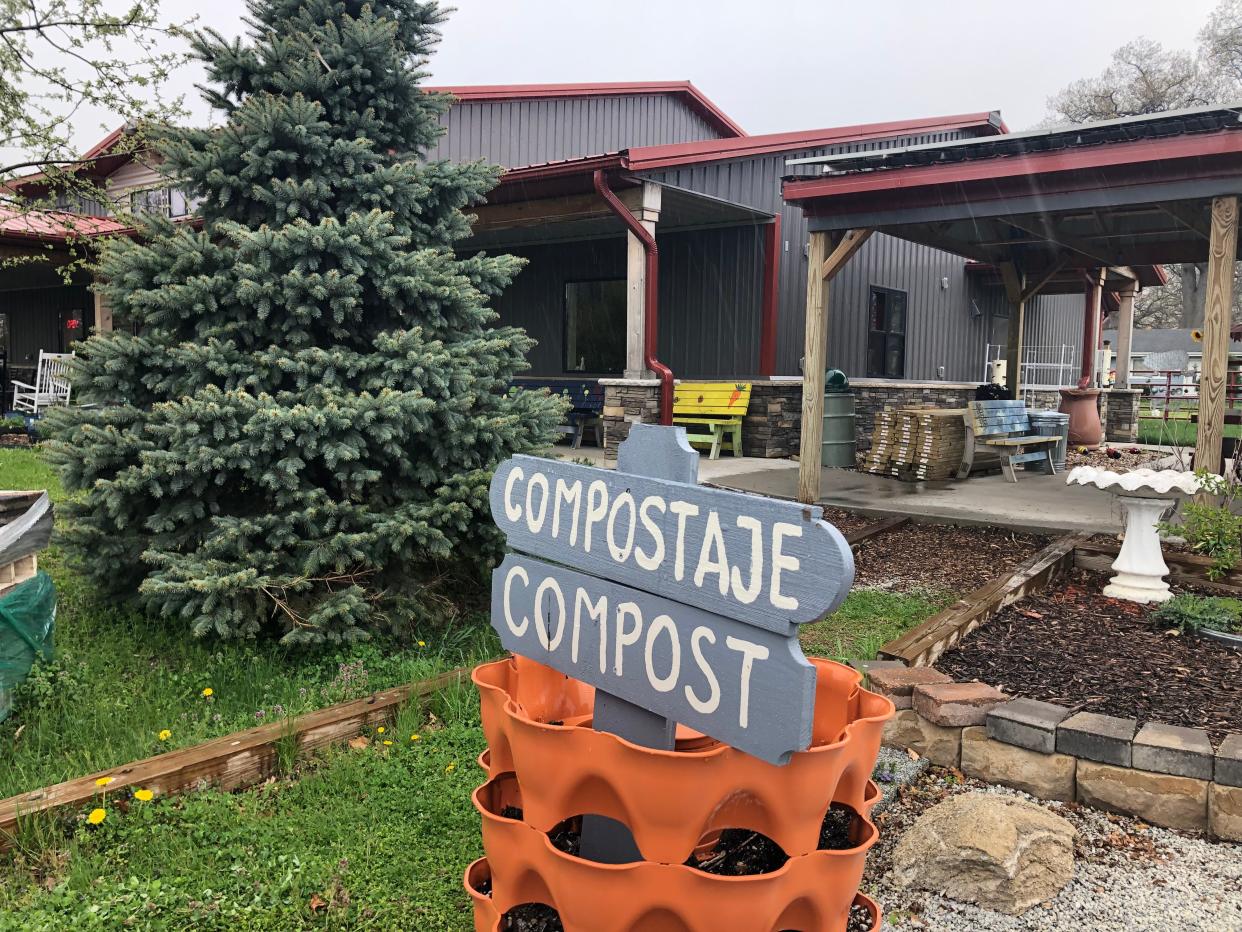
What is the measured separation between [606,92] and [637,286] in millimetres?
6884

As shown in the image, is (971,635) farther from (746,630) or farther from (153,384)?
(153,384)

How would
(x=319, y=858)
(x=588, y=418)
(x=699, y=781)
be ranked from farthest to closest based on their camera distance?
(x=588, y=418) < (x=319, y=858) < (x=699, y=781)

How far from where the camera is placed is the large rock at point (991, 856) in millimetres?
2486

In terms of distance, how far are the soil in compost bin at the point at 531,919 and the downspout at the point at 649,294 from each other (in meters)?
8.87

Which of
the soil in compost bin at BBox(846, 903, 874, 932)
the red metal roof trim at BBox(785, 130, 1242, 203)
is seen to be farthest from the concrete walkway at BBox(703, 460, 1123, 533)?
the soil in compost bin at BBox(846, 903, 874, 932)

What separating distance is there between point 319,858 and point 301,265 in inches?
99.4

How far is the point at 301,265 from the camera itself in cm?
406

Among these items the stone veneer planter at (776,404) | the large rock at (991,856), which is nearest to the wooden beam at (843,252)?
the stone veneer planter at (776,404)

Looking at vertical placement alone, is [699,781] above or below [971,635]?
above

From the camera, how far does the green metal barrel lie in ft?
37.2

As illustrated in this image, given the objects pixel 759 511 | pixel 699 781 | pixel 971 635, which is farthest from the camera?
pixel 971 635

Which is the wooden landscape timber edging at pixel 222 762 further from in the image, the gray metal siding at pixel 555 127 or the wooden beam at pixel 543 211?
the gray metal siding at pixel 555 127

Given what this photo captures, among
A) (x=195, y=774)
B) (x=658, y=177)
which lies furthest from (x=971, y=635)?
(x=658, y=177)

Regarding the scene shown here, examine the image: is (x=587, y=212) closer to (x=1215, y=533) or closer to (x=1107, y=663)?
(x=1215, y=533)
